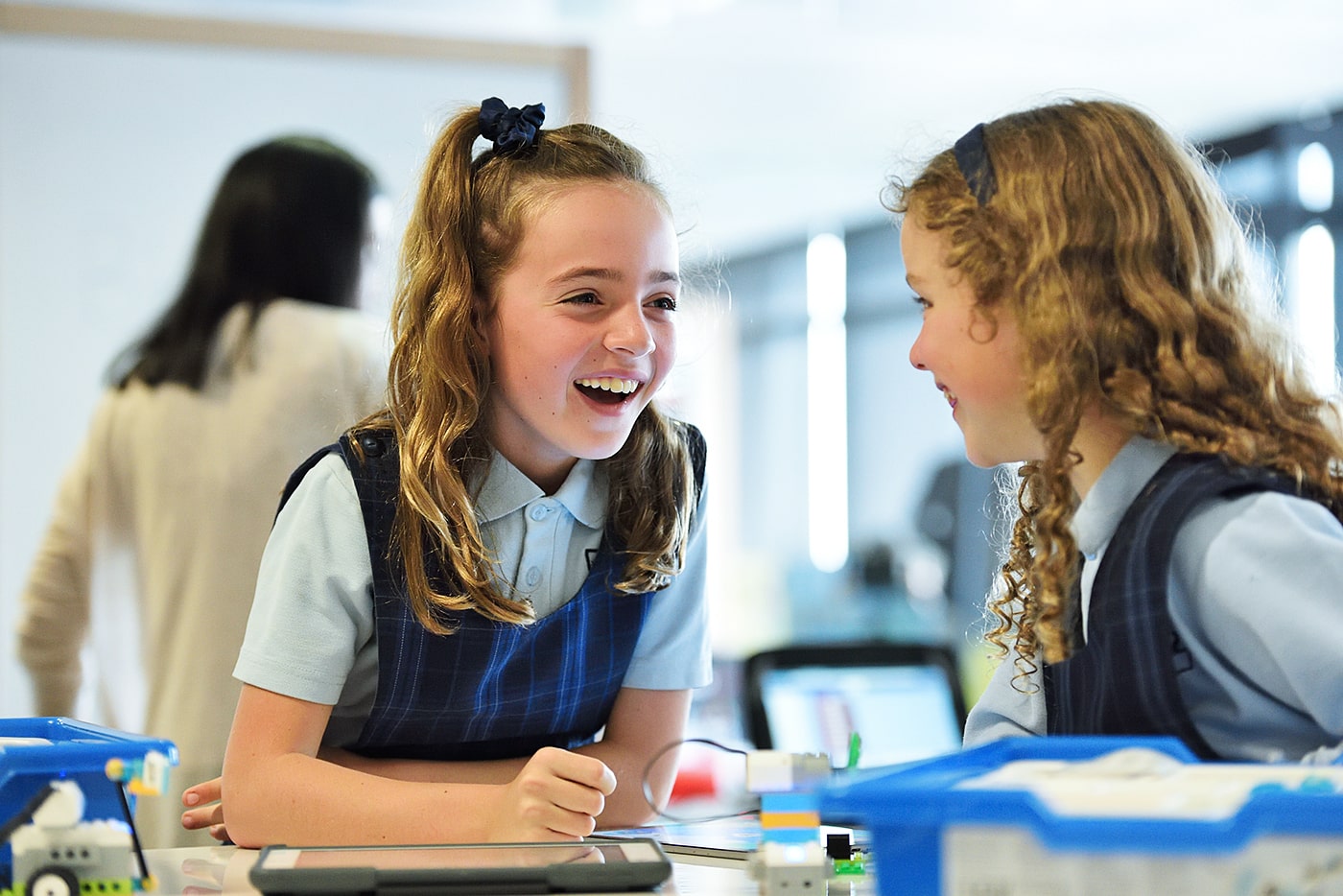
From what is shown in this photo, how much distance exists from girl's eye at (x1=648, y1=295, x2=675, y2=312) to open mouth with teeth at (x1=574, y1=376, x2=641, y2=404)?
8cm

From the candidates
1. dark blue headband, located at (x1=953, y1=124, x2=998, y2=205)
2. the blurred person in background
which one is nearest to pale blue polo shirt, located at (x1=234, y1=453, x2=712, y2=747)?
dark blue headband, located at (x1=953, y1=124, x2=998, y2=205)

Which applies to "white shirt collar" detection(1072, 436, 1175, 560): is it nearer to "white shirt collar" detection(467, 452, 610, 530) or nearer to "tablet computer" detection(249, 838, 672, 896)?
"tablet computer" detection(249, 838, 672, 896)

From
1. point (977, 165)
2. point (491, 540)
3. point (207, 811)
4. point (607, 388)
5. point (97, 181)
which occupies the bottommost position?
point (207, 811)

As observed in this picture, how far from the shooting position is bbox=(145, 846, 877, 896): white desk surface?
88 cm

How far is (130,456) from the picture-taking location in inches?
82.8

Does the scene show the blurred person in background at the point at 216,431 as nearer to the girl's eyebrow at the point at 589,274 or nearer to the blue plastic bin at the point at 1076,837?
the girl's eyebrow at the point at 589,274

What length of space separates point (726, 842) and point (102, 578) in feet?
4.75

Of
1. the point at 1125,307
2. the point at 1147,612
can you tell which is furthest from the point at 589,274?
the point at 1147,612

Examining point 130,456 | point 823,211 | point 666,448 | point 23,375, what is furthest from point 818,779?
point 823,211

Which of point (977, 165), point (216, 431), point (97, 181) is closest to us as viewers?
point (977, 165)

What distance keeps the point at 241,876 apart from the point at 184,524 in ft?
4.12

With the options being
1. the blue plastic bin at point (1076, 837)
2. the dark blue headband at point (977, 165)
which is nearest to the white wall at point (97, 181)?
the dark blue headband at point (977, 165)

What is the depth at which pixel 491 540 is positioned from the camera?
4.21 ft

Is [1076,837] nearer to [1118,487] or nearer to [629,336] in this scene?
[1118,487]
